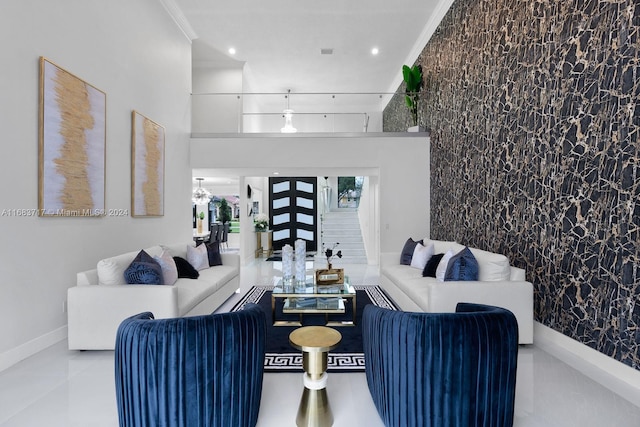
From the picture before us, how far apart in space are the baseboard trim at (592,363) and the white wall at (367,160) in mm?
3488

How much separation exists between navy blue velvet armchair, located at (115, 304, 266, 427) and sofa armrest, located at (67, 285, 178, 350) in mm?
1473

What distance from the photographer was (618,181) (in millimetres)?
2521

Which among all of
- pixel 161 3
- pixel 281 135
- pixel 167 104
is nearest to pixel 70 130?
pixel 167 104

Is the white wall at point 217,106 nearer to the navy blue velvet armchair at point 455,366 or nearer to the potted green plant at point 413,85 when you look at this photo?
the potted green plant at point 413,85

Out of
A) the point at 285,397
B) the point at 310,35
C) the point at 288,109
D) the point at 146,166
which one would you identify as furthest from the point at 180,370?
the point at 288,109

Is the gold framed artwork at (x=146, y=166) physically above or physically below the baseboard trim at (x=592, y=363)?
above

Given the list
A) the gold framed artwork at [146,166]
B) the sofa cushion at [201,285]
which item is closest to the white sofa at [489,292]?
the sofa cushion at [201,285]

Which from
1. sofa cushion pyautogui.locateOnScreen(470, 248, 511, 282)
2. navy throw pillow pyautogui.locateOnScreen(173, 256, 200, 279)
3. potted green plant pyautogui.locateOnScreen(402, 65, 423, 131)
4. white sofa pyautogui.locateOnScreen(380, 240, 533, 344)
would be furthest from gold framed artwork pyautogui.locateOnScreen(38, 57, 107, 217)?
potted green plant pyautogui.locateOnScreen(402, 65, 423, 131)

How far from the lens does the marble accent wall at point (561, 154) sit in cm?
247

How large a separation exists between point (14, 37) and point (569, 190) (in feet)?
15.9

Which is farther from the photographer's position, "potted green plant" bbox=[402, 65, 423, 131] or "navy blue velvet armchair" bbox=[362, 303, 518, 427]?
"potted green plant" bbox=[402, 65, 423, 131]

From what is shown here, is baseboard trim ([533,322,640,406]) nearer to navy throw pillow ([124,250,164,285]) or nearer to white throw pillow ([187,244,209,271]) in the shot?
navy throw pillow ([124,250,164,285])

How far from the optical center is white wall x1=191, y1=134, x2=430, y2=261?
22.0 ft

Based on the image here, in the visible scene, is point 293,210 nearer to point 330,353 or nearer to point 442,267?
point 442,267
